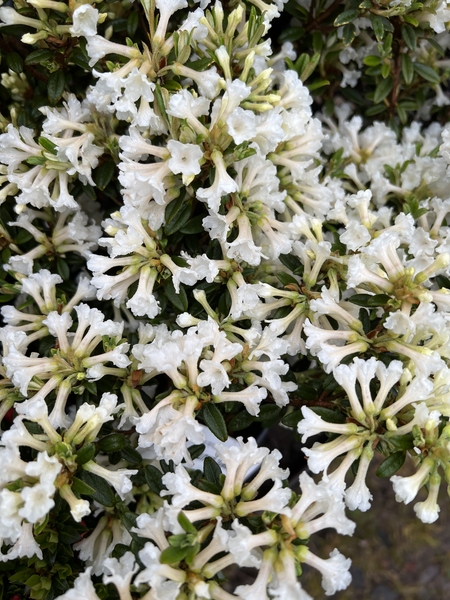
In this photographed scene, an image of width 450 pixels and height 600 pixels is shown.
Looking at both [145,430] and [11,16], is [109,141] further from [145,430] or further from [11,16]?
[145,430]

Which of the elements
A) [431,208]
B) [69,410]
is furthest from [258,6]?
[69,410]

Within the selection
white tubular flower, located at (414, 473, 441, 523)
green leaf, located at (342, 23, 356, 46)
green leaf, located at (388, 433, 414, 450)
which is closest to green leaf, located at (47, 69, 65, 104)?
green leaf, located at (342, 23, 356, 46)

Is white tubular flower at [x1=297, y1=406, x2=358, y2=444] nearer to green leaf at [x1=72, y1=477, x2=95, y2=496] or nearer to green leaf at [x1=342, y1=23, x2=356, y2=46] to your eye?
green leaf at [x1=72, y1=477, x2=95, y2=496]

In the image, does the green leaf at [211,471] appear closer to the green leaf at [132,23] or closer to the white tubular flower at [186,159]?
the white tubular flower at [186,159]

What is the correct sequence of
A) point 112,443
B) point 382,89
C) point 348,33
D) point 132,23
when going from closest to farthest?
point 112,443
point 132,23
point 348,33
point 382,89

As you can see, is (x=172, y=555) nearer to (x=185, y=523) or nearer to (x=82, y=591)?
(x=185, y=523)

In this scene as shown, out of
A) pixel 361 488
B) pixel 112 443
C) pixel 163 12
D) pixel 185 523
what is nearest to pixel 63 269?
pixel 112 443

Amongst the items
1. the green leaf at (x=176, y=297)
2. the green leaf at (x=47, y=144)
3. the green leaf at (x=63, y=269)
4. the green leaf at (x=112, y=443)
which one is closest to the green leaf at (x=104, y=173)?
the green leaf at (x=47, y=144)
